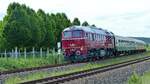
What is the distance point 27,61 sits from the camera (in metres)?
38.6

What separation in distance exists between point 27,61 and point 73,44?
4.82 m

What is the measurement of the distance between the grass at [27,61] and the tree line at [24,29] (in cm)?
670

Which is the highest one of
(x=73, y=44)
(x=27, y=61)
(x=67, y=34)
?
(x=67, y=34)

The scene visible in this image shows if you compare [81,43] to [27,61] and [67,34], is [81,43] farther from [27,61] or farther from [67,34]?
[27,61]

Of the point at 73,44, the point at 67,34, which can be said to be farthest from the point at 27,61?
the point at 67,34

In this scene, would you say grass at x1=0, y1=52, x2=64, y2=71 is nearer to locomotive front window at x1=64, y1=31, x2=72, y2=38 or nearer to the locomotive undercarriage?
the locomotive undercarriage

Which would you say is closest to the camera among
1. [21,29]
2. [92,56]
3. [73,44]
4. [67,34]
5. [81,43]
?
[81,43]

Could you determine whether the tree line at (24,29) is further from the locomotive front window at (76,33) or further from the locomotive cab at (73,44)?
the locomotive front window at (76,33)

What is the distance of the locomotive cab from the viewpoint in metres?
41.2

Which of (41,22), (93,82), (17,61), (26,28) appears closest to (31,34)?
(26,28)

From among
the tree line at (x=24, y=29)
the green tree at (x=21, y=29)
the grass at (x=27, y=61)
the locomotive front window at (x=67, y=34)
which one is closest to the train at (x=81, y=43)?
the locomotive front window at (x=67, y=34)

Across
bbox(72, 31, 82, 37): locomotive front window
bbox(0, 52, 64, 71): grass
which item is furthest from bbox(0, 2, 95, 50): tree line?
bbox(72, 31, 82, 37): locomotive front window

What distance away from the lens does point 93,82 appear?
67.2 ft

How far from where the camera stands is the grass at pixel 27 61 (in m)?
35.0
